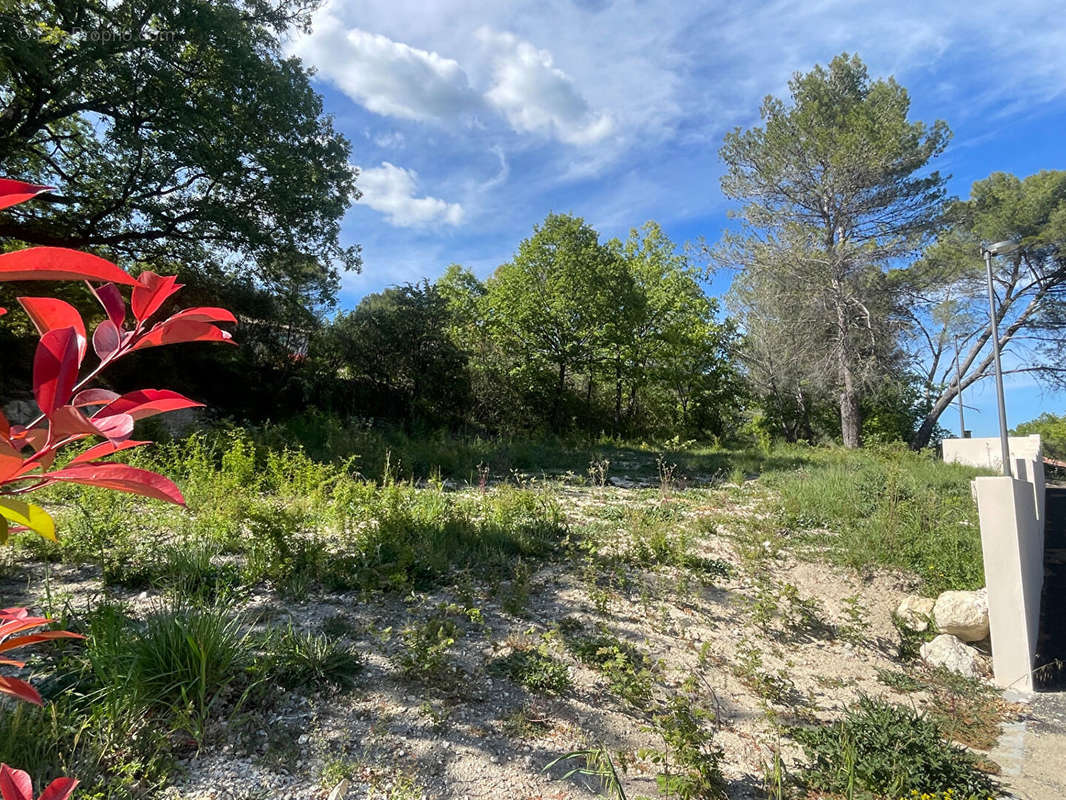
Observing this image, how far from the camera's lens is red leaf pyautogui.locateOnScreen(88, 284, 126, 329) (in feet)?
2.27

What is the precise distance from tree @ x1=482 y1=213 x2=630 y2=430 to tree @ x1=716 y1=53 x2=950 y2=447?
3.91m

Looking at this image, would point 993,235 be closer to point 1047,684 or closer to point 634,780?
point 1047,684

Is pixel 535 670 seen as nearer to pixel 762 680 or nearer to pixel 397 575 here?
pixel 397 575

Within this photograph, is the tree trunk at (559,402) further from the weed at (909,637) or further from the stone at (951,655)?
the stone at (951,655)

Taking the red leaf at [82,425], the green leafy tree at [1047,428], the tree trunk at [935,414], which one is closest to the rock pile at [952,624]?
the red leaf at [82,425]

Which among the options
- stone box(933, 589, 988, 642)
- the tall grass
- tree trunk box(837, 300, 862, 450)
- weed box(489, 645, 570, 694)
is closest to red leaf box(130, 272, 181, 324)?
weed box(489, 645, 570, 694)

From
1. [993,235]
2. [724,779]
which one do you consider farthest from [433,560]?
[993,235]

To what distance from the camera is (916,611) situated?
176 inches

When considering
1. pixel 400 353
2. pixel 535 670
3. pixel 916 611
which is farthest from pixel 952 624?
pixel 400 353

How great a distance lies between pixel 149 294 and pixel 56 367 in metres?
0.12

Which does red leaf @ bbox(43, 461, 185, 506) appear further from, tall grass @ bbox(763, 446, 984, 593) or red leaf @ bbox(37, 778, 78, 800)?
tall grass @ bbox(763, 446, 984, 593)

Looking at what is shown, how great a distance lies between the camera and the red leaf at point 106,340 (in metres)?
0.66

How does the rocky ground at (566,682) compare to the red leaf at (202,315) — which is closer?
the red leaf at (202,315)

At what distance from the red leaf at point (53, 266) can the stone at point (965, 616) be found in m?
5.54
